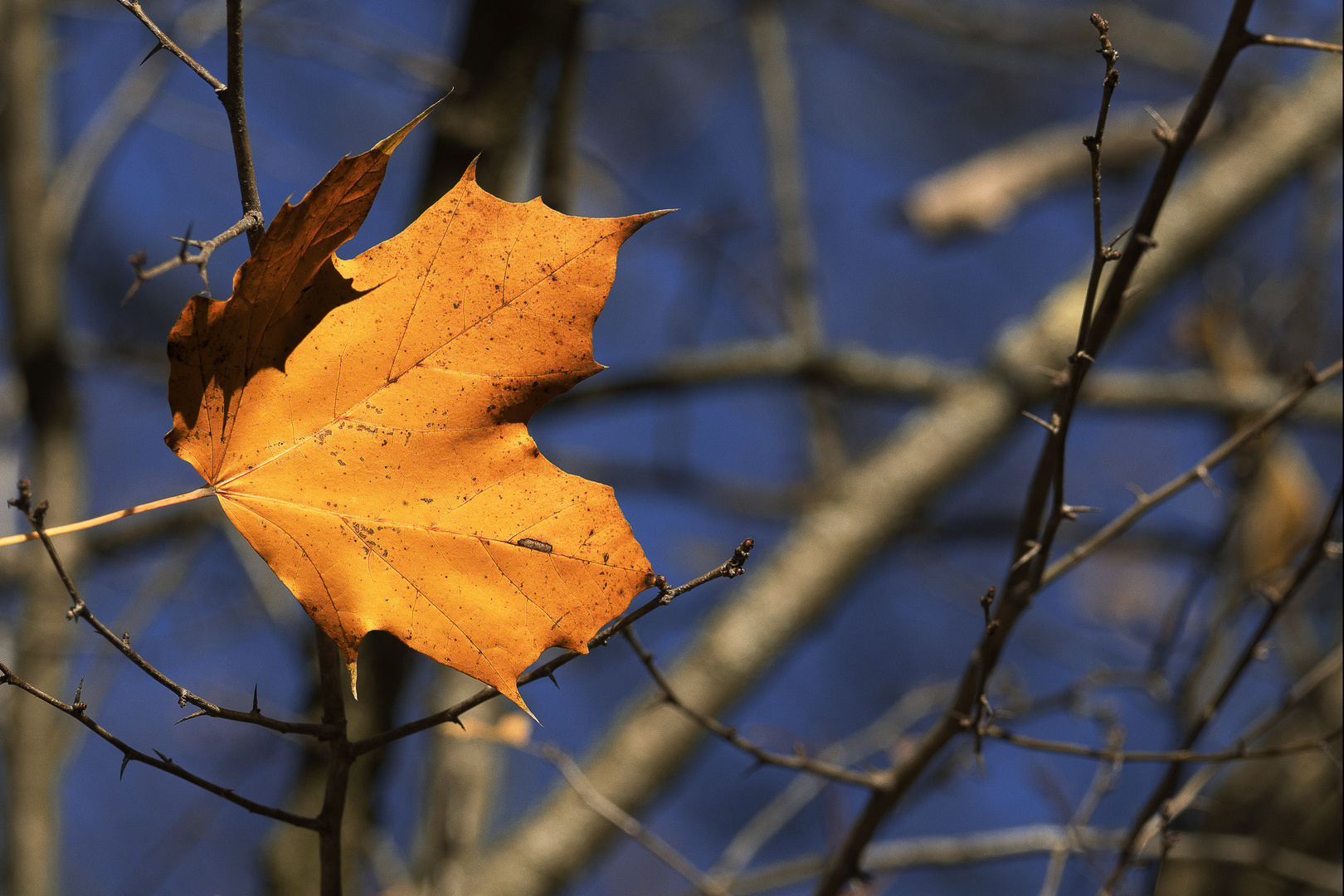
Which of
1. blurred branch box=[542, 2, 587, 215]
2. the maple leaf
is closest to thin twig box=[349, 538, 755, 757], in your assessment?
the maple leaf

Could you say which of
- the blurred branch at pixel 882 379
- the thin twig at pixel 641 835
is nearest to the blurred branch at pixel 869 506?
the blurred branch at pixel 882 379

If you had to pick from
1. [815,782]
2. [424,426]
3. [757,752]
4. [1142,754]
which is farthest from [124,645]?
[815,782]

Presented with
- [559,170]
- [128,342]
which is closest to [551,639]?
[559,170]

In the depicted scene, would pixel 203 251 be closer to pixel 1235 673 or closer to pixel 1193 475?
pixel 1193 475

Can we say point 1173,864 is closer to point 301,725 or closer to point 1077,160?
point 1077,160

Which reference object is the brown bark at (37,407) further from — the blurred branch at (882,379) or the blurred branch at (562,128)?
the blurred branch at (562,128)

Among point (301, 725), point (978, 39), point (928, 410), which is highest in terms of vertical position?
point (978, 39)

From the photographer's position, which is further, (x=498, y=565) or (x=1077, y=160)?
(x=1077, y=160)
